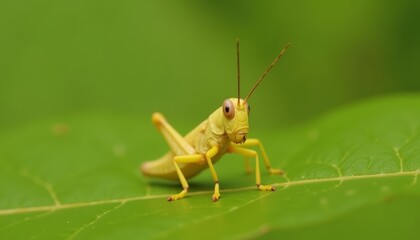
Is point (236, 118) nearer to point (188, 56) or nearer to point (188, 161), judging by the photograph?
point (188, 161)

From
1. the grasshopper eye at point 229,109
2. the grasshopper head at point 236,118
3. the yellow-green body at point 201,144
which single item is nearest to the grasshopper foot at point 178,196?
the yellow-green body at point 201,144

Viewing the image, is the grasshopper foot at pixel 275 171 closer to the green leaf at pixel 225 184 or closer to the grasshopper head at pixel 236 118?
the green leaf at pixel 225 184

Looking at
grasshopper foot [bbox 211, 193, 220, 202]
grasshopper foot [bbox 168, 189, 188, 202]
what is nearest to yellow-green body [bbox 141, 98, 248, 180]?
grasshopper foot [bbox 168, 189, 188, 202]

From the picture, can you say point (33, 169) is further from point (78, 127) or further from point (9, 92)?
Answer: point (9, 92)

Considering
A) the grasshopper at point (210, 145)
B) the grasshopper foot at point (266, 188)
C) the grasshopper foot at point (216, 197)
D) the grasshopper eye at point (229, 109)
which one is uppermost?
the grasshopper eye at point (229, 109)

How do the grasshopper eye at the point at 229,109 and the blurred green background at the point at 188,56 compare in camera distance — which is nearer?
the grasshopper eye at the point at 229,109

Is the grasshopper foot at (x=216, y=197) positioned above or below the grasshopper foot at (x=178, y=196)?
above

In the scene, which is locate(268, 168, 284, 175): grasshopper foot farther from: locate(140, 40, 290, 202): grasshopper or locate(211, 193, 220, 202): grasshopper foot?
locate(211, 193, 220, 202): grasshopper foot

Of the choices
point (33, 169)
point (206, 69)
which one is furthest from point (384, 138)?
point (206, 69)
